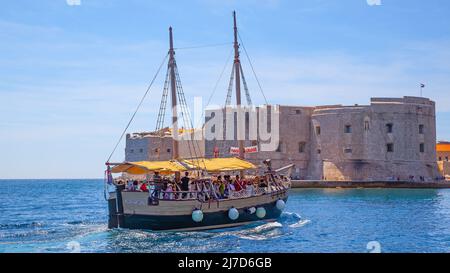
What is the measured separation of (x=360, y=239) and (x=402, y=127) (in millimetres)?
42209

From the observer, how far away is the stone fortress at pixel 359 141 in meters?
59.8

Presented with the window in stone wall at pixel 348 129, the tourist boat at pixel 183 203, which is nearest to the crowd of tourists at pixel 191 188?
the tourist boat at pixel 183 203

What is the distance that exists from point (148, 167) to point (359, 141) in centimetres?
4076

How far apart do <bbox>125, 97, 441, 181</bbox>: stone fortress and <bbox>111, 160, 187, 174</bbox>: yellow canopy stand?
3603cm

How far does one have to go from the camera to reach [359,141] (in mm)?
59938

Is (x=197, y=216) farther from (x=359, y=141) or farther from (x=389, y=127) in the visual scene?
(x=389, y=127)

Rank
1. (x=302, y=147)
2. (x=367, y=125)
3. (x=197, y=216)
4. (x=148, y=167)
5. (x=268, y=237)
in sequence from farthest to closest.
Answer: (x=302, y=147) → (x=367, y=125) → (x=148, y=167) → (x=197, y=216) → (x=268, y=237)

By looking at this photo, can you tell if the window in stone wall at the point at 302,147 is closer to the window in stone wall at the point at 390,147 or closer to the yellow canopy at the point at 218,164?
the window in stone wall at the point at 390,147

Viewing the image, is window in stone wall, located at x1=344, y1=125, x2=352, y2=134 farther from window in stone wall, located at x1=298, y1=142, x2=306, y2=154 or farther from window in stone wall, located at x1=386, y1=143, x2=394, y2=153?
window in stone wall, located at x1=298, y1=142, x2=306, y2=154

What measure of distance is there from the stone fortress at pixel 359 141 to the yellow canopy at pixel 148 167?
Result: 36032 mm

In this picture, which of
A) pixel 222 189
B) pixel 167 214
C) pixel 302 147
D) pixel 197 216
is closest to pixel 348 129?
pixel 302 147

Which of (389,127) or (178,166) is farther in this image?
(389,127)
